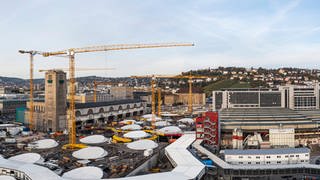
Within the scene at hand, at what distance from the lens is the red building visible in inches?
1288

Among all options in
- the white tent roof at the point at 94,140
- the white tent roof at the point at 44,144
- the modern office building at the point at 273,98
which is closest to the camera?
the white tent roof at the point at 44,144

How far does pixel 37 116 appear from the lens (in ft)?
163

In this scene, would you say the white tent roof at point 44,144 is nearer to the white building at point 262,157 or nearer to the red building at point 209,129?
the red building at point 209,129

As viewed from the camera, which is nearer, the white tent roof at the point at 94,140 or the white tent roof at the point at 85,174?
the white tent roof at the point at 85,174

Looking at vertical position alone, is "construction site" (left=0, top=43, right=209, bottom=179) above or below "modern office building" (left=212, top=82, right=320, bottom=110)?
below

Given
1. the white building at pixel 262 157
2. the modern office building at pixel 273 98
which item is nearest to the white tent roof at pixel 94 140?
the white building at pixel 262 157

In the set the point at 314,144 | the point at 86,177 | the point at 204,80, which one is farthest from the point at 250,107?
the point at 204,80

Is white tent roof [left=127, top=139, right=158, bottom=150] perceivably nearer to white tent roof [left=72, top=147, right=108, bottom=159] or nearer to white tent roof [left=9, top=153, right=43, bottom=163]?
white tent roof [left=72, top=147, right=108, bottom=159]

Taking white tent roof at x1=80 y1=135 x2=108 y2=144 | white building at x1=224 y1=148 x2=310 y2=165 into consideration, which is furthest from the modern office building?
white building at x1=224 y1=148 x2=310 y2=165

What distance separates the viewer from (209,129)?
109 feet

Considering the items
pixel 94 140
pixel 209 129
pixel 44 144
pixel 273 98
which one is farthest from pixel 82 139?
pixel 273 98

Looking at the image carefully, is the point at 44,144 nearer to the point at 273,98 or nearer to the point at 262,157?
the point at 262,157

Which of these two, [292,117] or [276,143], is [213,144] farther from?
[292,117]

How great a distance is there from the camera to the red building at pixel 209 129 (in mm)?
32719
